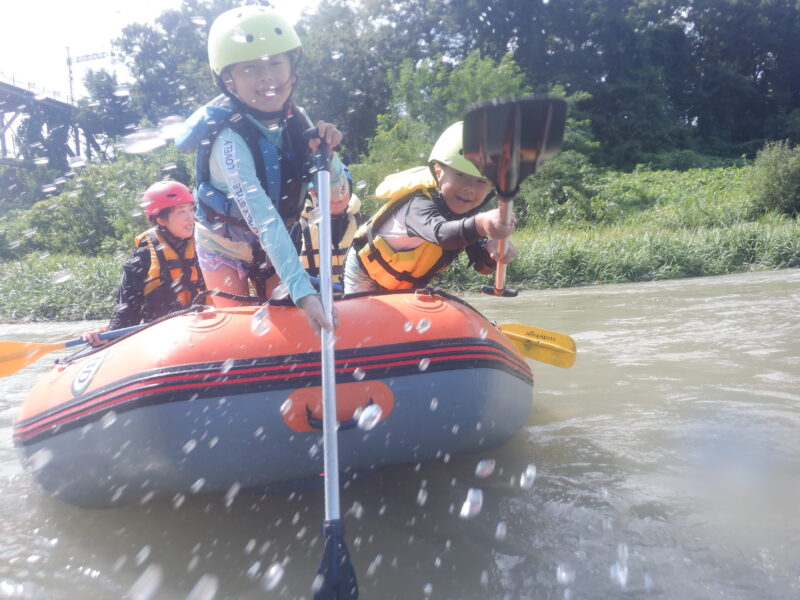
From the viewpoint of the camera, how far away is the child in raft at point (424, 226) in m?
2.37

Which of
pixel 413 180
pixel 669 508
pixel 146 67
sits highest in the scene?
pixel 146 67

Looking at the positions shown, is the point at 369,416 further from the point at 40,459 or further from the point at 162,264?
the point at 162,264

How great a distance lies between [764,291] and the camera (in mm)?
7000

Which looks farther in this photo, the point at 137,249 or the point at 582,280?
the point at 582,280

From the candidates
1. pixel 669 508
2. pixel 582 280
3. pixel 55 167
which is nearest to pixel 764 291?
pixel 582 280

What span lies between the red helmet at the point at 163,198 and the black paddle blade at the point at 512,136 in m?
2.11

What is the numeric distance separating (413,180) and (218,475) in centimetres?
126

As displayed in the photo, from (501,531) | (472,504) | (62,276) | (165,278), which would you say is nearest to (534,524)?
(501,531)

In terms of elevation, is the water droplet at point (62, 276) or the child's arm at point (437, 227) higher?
the child's arm at point (437, 227)

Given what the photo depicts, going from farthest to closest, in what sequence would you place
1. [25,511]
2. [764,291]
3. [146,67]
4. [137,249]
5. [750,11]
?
[750,11], [146,67], [764,291], [137,249], [25,511]

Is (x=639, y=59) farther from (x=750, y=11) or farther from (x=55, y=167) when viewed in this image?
(x=55, y=167)

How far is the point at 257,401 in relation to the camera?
2018mm

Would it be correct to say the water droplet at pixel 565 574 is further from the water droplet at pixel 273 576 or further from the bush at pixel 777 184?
the bush at pixel 777 184

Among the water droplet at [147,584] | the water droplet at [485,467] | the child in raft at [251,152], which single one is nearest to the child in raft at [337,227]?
the child in raft at [251,152]
